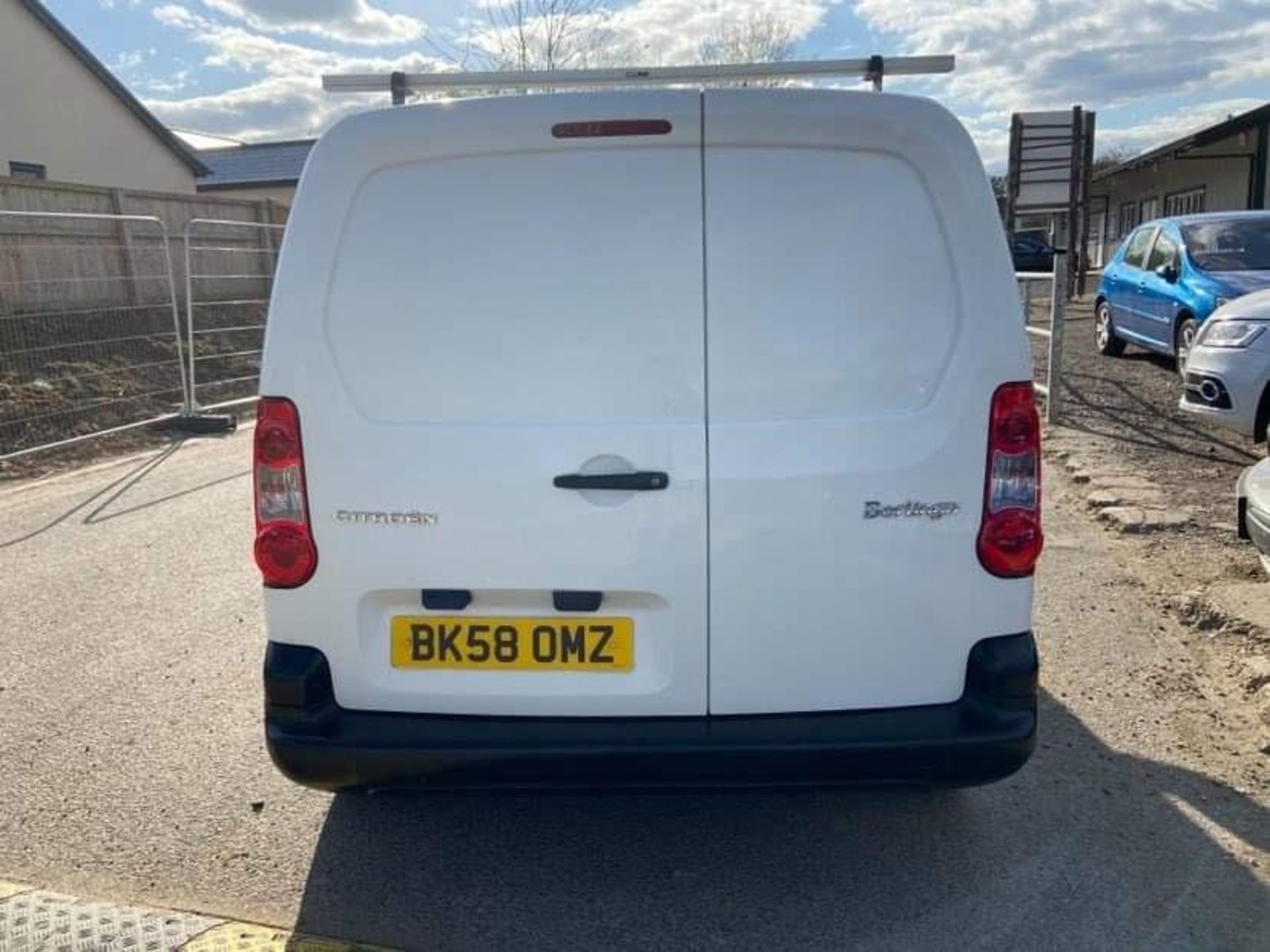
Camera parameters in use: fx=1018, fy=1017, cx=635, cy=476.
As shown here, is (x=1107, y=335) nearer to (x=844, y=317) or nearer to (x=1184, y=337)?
(x=1184, y=337)

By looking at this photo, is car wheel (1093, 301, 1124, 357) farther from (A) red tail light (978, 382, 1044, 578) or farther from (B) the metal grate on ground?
(B) the metal grate on ground

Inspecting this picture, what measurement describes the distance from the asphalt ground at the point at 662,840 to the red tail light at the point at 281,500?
2.72 ft

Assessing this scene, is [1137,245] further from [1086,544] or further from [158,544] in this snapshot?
[158,544]

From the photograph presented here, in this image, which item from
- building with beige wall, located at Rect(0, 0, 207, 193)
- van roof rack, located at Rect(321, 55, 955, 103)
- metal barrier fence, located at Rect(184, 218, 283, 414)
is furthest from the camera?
building with beige wall, located at Rect(0, 0, 207, 193)

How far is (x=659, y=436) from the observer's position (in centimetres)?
245

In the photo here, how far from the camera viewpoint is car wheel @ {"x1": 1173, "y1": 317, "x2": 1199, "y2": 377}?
9977 mm

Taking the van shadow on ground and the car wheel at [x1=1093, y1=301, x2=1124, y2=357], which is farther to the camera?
the car wheel at [x1=1093, y1=301, x2=1124, y2=357]

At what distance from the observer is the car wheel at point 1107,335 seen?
1261 cm

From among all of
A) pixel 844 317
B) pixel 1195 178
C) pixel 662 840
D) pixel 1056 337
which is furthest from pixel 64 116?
pixel 1195 178

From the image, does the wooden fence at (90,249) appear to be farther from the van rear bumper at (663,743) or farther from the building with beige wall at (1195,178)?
the building with beige wall at (1195,178)

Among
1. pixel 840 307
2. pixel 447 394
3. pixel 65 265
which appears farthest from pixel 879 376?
pixel 65 265

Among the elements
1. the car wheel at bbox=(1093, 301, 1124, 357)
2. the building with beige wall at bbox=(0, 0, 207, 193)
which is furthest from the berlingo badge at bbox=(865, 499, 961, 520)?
the building with beige wall at bbox=(0, 0, 207, 193)

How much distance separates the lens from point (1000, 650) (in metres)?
2.59

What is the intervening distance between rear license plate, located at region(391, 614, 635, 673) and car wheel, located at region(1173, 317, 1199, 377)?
30.3 ft
